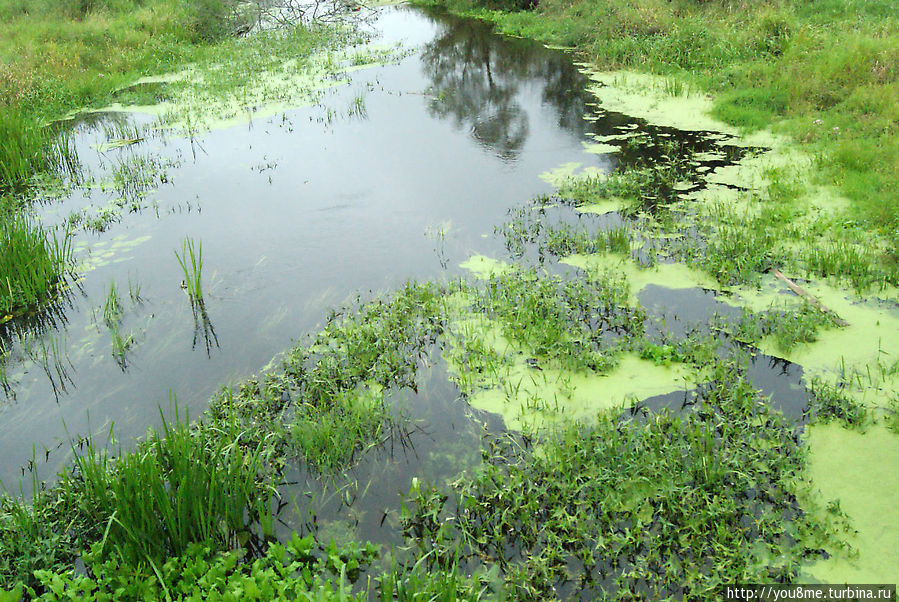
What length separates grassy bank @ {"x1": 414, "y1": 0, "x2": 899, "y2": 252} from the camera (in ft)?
25.0

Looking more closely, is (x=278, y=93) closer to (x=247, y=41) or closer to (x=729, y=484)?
(x=247, y=41)

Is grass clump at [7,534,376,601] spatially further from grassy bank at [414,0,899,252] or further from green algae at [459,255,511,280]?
grassy bank at [414,0,899,252]

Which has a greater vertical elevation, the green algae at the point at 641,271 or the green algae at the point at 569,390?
the green algae at the point at 641,271

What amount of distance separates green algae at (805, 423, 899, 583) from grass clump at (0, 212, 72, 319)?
670cm

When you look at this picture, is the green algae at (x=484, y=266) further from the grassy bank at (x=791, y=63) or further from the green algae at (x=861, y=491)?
the grassy bank at (x=791, y=63)

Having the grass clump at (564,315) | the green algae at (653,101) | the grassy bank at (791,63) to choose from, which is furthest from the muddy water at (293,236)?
the grassy bank at (791,63)

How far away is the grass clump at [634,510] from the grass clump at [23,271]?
4.62m

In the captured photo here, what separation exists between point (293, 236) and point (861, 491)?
6021 mm

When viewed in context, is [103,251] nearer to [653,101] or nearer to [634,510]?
[634,510]

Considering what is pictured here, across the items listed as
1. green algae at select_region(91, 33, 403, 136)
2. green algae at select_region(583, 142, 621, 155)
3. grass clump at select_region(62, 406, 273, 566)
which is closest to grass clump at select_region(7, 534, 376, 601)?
grass clump at select_region(62, 406, 273, 566)

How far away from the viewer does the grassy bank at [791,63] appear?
7609mm

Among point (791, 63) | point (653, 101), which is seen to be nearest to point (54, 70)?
point (653, 101)

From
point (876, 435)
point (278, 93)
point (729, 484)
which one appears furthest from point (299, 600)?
point (278, 93)

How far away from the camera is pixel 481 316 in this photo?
18.6 feet
